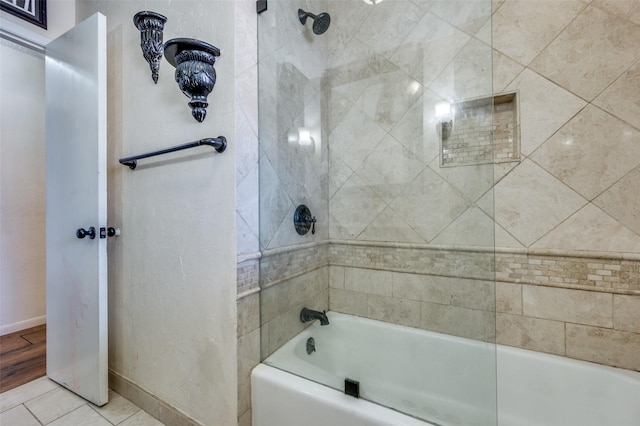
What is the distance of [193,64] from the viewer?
962mm

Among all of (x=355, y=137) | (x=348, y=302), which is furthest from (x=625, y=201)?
(x=348, y=302)

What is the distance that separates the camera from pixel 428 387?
107 cm

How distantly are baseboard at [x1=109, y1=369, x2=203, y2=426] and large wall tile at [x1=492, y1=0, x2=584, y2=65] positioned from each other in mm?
2137

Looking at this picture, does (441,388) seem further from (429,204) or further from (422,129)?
(422,129)

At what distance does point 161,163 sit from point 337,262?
109 centimetres

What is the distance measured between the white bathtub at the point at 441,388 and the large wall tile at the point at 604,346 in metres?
0.04

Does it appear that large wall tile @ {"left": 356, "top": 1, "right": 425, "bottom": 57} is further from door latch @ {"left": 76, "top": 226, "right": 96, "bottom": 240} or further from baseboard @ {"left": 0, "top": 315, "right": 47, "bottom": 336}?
baseboard @ {"left": 0, "top": 315, "right": 47, "bottom": 336}

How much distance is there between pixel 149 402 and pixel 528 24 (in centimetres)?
245

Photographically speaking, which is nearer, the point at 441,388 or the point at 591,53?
the point at 441,388

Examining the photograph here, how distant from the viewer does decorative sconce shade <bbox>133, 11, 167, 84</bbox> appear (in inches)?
39.7

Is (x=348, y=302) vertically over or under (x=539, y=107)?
under

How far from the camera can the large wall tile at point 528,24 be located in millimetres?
1195

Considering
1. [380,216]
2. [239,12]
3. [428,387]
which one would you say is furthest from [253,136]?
[428,387]

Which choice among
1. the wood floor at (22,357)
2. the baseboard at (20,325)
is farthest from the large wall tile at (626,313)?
the baseboard at (20,325)
